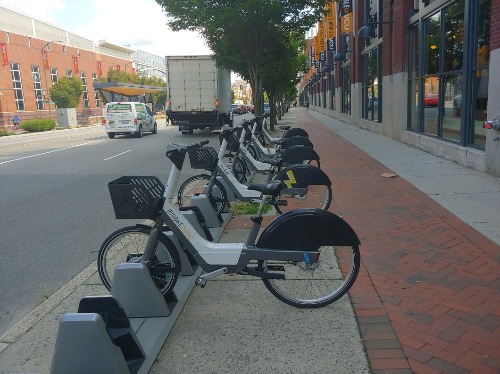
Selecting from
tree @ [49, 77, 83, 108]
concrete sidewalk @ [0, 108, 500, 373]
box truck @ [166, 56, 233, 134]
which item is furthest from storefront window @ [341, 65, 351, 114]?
tree @ [49, 77, 83, 108]

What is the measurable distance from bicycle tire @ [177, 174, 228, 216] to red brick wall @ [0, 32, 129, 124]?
48051 millimetres

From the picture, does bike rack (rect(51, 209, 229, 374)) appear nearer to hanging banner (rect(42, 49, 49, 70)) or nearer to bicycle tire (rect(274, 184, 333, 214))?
bicycle tire (rect(274, 184, 333, 214))

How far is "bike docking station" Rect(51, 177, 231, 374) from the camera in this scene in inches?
105

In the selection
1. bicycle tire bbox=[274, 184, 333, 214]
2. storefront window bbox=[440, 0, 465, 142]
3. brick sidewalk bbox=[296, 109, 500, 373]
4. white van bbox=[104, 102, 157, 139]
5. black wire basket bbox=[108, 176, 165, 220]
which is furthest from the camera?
white van bbox=[104, 102, 157, 139]

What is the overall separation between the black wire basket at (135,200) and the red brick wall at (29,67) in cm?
5074

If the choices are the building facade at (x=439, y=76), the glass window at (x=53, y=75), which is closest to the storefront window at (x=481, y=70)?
the building facade at (x=439, y=76)

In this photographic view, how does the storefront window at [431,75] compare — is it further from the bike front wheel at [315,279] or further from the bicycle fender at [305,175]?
the bike front wheel at [315,279]

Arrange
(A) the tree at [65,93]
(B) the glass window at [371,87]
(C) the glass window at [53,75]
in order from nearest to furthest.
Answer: (B) the glass window at [371,87], (A) the tree at [65,93], (C) the glass window at [53,75]

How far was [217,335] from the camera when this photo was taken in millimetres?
3420

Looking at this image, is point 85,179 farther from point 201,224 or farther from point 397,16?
point 397,16

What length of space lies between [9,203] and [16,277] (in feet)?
13.4

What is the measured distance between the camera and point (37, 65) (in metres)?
57.8

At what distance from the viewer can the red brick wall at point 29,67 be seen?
5003 centimetres

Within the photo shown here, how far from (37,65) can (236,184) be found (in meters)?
59.9
